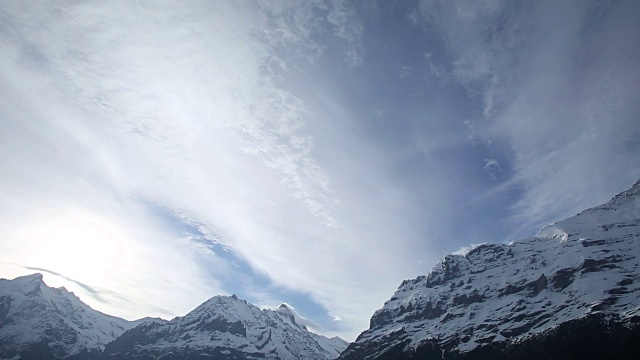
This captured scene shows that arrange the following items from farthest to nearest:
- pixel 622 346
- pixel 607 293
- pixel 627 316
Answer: pixel 607 293, pixel 627 316, pixel 622 346

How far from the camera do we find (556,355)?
162375 mm

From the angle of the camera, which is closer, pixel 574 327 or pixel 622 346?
pixel 622 346

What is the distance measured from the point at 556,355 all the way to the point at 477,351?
42.3 m

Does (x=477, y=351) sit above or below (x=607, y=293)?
below

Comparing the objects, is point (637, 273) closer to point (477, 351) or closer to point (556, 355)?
point (556, 355)

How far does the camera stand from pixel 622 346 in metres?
148

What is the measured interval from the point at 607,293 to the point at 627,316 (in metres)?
29.2

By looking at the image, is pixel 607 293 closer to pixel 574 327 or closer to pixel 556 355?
pixel 574 327

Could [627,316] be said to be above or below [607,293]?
below

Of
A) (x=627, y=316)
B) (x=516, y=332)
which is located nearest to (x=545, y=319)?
(x=516, y=332)

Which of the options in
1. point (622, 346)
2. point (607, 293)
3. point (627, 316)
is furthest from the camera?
point (607, 293)

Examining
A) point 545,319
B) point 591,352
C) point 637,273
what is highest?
point 637,273

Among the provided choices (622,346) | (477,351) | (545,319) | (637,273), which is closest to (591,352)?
(622,346)

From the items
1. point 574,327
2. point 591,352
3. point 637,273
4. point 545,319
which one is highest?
point 637,273
